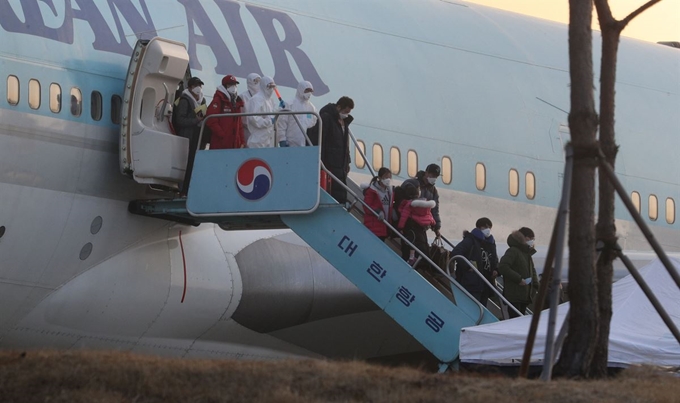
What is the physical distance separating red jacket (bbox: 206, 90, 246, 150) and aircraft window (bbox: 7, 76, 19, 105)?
2.05m

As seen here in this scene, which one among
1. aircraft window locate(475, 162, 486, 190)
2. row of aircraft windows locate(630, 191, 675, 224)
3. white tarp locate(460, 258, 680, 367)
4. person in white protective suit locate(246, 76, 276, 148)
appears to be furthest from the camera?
row of aircraft windows locate(630, 191, 675, 224)

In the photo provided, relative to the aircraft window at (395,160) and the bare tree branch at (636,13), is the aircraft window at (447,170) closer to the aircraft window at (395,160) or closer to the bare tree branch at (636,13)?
the aircraft window at (395,160)

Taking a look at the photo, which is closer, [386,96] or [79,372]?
[79,372]

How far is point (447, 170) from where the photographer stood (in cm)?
1900

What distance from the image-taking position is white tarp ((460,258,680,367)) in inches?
511

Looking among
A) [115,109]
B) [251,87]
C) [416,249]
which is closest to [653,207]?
[416,249]

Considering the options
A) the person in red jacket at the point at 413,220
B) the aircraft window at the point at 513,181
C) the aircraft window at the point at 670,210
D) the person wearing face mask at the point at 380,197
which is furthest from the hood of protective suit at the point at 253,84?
the aircraft window at the point at 670,210

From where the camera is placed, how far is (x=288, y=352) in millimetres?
16844

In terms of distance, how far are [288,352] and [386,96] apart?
383 centimetres

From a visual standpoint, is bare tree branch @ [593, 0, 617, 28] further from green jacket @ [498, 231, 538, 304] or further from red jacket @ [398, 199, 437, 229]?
green jacket @ [498, 231, 538, 304]

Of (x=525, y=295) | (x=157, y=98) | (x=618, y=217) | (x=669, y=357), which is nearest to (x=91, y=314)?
(x=157, y=98)

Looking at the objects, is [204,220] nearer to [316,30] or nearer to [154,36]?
[154,36]

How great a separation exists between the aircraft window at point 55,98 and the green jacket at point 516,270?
544 centimetres

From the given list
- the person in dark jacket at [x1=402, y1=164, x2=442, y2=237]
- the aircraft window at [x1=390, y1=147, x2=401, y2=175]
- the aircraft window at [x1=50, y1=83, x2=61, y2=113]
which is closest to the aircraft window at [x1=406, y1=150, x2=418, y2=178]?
the aircraft window at [x1=390, y1=147, x2=401, y2=175]
